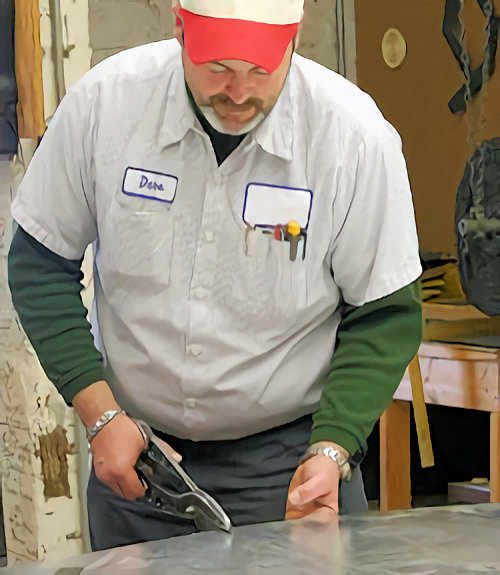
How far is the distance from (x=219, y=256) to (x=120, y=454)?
0.85ft

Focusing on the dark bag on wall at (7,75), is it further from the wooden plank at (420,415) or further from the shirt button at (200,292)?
the wooden plank at (420,415)

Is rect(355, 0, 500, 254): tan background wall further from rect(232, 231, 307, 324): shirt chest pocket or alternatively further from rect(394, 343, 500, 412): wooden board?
rect(232, 231, 307, 324): shirt chest pocket

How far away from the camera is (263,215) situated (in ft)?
3.72

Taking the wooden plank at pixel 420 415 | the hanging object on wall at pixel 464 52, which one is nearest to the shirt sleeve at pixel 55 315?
the wooden plank at pixel 420 415

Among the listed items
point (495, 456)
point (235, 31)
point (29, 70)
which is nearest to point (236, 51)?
point (235, 31)

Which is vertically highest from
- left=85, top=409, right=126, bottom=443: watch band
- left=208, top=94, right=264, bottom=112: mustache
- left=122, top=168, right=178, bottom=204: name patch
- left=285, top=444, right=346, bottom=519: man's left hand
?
left=208, top=94, right=264, bottom=112: mustache

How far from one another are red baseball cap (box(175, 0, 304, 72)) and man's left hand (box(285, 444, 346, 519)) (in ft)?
1.46

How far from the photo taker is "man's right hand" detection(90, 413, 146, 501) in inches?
43.2

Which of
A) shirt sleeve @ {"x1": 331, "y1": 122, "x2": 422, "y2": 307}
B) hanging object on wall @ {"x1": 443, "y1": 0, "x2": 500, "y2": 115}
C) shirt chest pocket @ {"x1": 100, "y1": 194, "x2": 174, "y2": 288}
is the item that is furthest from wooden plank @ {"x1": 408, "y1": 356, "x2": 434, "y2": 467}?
shirt chest pocket @ {"x1": 100, "y1": 194, "x2": 174, "y2": 288}

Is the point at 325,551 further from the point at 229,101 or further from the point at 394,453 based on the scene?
the point at 394,453

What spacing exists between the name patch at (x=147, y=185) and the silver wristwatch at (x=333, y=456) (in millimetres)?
339

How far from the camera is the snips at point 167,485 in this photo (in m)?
1.05

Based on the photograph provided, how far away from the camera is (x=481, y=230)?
1.65 metres

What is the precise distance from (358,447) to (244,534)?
0.29 meters
